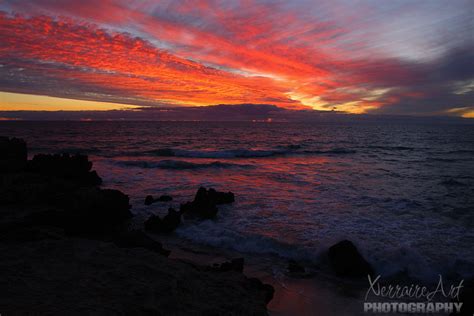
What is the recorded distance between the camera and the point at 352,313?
19.4 ft

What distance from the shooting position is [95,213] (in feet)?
30.9

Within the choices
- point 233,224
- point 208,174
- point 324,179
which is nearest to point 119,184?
point 208,174

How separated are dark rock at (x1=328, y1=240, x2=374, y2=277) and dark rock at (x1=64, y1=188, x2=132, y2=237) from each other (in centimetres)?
661

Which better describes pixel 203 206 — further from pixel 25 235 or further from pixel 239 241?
pixel 25 235

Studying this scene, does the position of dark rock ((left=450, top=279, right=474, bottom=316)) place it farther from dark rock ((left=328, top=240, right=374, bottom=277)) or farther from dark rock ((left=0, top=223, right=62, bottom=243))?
dark rock ((left=0, top=223, right=62, bottom=243))

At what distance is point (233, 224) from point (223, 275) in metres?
5.17

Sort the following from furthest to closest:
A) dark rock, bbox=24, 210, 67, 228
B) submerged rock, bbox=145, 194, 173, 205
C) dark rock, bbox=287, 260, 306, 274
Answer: submerged rock, bbox=145, 194, 173, 205
dark rock, bbox=24, 210, 67, 228
dark rock, bbox=287, 260, 306, 274

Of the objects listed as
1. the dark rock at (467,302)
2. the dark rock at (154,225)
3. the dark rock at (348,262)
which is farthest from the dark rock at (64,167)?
the dark rock at (467,302)

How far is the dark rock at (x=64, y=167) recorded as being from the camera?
52.1ft

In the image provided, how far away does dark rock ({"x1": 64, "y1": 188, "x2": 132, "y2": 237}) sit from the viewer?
8938 millimetres

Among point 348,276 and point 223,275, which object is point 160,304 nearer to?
point 223,275

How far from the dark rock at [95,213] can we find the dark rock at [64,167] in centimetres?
632

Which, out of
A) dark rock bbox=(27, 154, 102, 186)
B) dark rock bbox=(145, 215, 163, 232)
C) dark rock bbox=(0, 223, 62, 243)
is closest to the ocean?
dark rock bbox=(145, 215, 163, 232)

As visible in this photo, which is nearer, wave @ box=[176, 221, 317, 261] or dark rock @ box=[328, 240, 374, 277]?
dark rock @ box=[328, 240, 374, 277]
